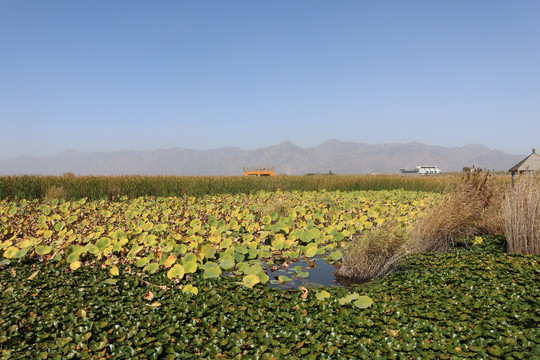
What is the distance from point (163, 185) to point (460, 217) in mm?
11904

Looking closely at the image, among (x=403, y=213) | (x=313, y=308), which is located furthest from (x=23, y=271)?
(x=403, y=213)

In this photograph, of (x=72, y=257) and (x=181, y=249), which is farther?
(x=72, y=257)

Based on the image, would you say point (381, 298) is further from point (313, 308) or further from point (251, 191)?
point (251, 191)

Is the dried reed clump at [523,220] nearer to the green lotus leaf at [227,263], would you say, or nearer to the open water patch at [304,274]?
the open water patch at [304,274]

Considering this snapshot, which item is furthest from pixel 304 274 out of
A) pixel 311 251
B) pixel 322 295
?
pixel 322 295

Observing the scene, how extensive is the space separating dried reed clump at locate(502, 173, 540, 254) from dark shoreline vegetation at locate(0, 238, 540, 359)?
4.38 ft

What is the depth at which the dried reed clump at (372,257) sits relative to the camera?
4996mm

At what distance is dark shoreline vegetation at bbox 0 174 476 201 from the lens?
13148 mm

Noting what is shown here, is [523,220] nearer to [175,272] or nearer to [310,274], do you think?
[310,274]

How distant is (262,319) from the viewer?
11.1 ft

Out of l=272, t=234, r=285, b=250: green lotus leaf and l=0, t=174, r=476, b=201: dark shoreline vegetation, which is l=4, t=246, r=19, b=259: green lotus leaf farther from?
l=0, t=174, r=476, b=201: dark shoreline vegetation

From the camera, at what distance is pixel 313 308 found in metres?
3.65

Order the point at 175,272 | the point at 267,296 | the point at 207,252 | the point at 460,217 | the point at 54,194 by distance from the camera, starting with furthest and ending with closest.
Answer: the point at 54,194 < the point at 460,217 < the point at 207,252 < the point at 175,272 < the point at 267,296

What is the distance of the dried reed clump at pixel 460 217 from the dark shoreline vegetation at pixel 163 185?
84.9 inches
